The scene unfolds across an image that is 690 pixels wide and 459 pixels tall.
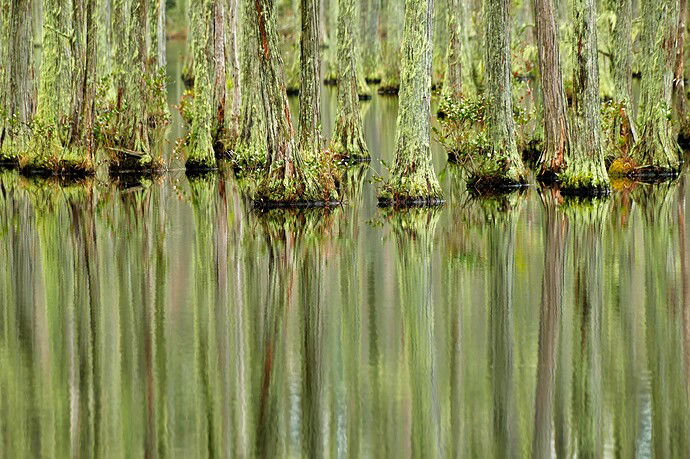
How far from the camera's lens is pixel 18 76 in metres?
24.8

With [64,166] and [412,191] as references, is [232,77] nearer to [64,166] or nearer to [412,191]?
[64,166]

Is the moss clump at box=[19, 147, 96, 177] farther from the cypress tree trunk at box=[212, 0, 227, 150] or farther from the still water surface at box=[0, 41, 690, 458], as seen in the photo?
the still water surface at box=[0, 41, 690, 458]

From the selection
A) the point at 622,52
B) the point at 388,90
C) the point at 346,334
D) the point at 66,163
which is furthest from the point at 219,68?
the point at 388,90

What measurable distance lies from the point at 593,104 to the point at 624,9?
5429 millimetres

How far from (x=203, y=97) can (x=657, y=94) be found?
26.4ft

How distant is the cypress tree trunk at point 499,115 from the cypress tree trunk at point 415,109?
2559 millimetres

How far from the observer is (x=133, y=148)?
2466 cm

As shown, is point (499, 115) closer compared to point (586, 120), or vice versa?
point (586, 120)

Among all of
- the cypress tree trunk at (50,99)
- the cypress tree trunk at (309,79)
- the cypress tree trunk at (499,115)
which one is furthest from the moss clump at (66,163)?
the cypress tree trunk at (499,115)

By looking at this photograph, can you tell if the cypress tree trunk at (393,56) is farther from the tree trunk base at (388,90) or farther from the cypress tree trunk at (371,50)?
the cypress tree trunk at (371,50)

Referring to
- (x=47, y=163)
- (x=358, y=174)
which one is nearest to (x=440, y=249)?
(x=358, y=174)

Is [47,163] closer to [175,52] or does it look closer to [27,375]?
[27,375]

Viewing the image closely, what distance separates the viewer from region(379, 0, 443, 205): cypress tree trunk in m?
18.8

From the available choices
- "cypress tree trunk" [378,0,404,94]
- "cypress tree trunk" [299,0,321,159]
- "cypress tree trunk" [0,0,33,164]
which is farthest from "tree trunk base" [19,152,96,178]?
"cypress tree trunk" [378,0,404,94]
